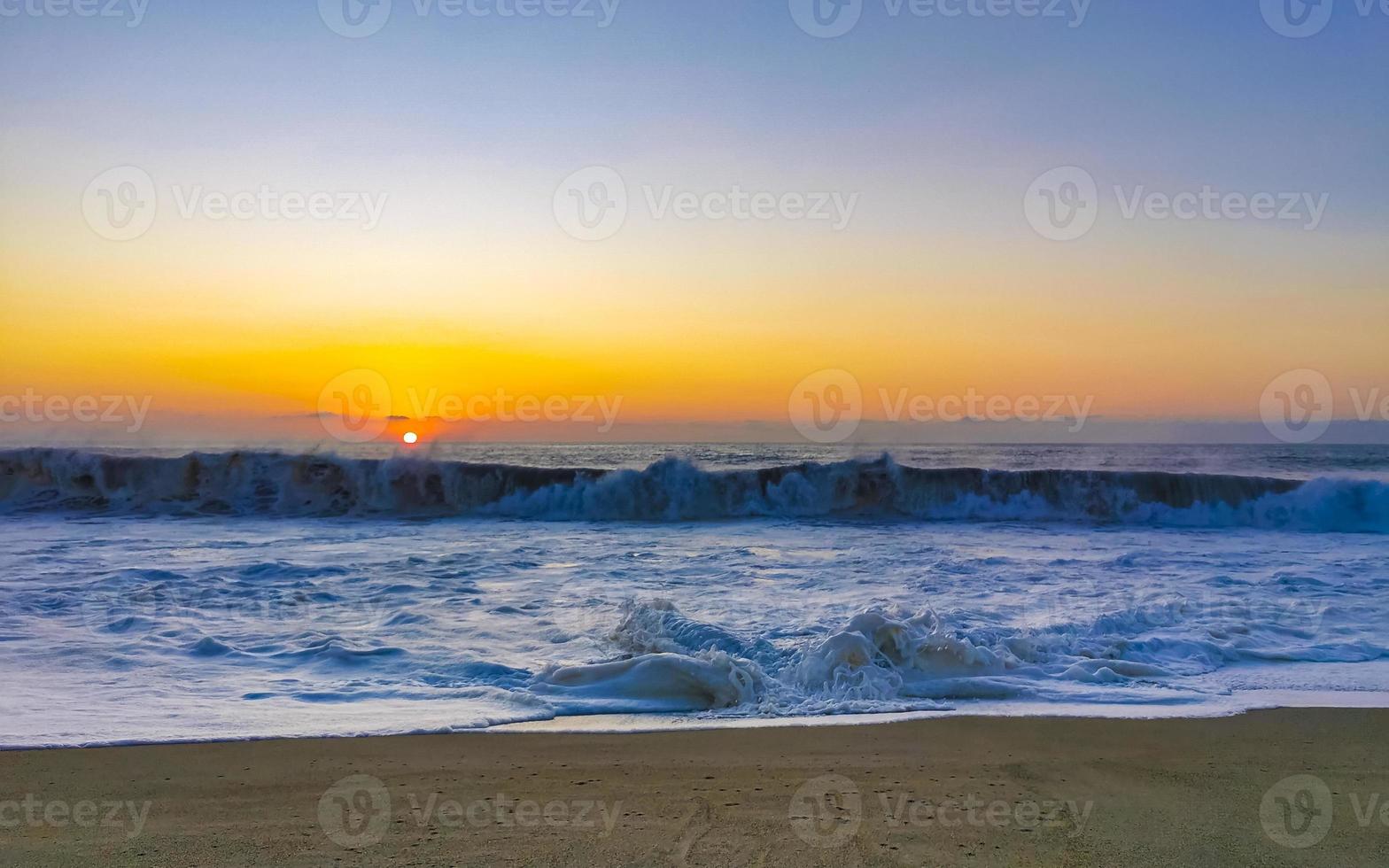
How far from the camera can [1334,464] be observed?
35062 mm

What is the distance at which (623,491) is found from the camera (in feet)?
70.8

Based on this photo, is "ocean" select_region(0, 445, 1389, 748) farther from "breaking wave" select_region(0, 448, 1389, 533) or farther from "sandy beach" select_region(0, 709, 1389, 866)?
"sandy beach" select_region(0, 709, 1389, 866)

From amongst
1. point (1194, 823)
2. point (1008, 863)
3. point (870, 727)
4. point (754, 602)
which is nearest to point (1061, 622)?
point (754, 602)

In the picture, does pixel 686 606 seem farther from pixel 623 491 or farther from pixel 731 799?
pixel 623 491

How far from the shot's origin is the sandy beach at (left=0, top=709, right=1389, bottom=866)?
11.8ft

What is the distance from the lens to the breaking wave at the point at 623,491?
2066cm

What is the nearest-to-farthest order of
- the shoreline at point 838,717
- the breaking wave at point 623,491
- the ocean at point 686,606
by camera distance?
the shoreline at point 838,717
the ocean at point 686,606
the breaking wave at point 623,491

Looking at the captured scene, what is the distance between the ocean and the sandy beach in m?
0.53

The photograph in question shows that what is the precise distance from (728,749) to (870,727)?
0.96 meters

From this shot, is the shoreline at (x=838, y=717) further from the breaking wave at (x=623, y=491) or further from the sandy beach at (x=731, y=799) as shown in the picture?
the breaking wave at (x=623, y=491)

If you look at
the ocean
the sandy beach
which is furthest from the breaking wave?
the sandy beach

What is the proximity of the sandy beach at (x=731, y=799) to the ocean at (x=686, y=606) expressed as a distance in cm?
53

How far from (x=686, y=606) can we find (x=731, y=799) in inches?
194

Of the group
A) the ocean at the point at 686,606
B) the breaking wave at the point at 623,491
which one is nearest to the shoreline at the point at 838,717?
the ocean at the point at 686,606
